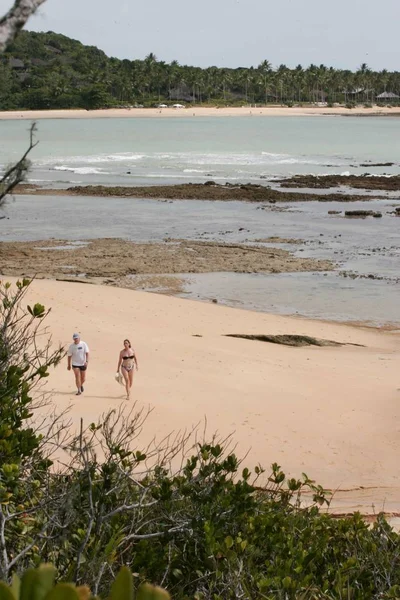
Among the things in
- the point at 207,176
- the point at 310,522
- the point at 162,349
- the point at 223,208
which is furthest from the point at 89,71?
the point at 310,522

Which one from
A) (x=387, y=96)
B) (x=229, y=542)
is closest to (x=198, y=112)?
(x=387, y=96)

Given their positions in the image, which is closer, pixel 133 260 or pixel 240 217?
pixel 133 260

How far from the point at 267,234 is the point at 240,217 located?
165 inches

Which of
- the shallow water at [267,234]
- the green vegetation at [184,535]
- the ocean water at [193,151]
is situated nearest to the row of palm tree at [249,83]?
the ocean water at [193,151]

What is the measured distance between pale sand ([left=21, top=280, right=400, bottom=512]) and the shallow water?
207 centimetres

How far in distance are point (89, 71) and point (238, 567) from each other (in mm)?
148343

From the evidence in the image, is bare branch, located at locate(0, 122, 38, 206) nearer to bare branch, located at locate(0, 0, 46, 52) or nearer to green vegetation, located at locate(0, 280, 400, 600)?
bare branch, located at locate(0, 0, 46, 52)

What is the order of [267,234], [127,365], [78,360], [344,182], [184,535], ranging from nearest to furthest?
[184,535] < [78,360] < [127,365] < [267,234] < [344,182]

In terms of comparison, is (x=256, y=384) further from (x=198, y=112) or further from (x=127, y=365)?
(x=198, y=112)

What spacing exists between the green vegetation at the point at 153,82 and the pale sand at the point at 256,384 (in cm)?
10705

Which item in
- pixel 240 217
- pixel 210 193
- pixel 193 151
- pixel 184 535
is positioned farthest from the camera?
pixel 193 151

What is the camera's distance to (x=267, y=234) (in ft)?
102

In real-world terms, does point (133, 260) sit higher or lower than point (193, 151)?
lower

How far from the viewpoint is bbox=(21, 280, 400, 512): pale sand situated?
11.5 m
